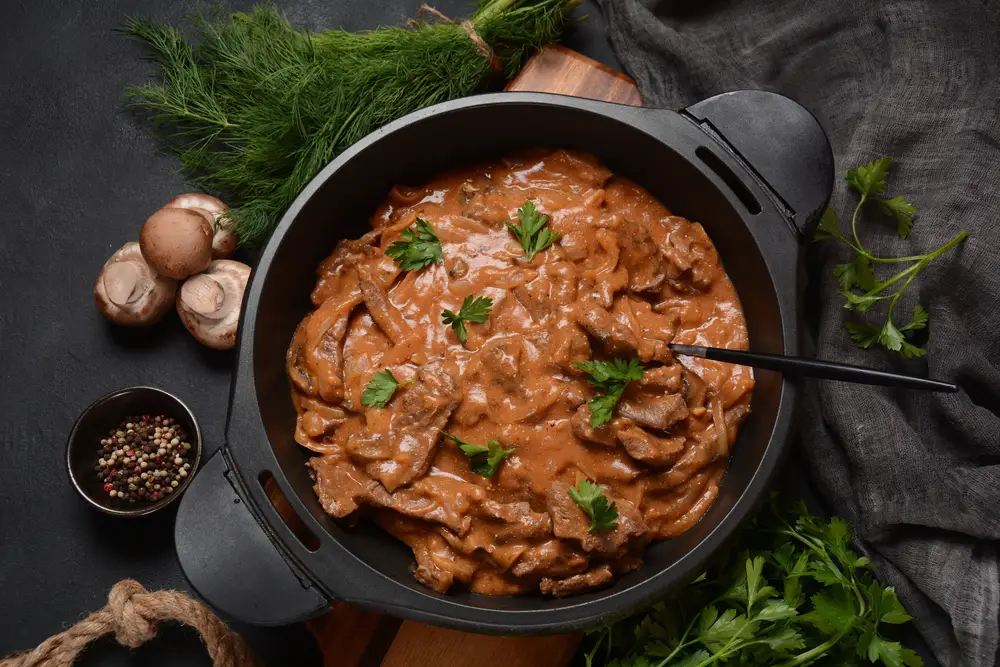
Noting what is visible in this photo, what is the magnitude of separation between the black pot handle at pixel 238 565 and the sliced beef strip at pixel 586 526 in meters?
0.97

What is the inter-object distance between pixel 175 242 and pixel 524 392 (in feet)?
6.87

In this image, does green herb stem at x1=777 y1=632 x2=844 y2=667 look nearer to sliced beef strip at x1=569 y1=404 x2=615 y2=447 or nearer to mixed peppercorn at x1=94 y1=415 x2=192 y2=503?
sliced beef strip at x1=569 y1=404 x2=615 y2=447

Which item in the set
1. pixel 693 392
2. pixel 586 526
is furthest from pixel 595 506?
pixel 693 392

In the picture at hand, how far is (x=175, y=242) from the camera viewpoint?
13.9ft

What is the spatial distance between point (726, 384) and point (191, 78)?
11.1ft

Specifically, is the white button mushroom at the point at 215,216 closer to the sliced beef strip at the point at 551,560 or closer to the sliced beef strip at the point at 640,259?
the sliced beef strip at the point at 640,259

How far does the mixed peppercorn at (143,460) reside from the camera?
4.37 m

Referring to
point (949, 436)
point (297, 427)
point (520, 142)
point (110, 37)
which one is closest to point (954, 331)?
point (949, 436)

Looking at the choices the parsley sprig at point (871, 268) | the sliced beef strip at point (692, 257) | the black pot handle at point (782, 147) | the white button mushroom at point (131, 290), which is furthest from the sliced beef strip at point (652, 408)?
the white button mushroom at point (131, 290)

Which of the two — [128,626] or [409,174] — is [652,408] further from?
[128,626]

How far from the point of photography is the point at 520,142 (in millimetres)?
3967

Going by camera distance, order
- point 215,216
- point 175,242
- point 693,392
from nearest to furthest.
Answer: point 693,392, point 175,242, point 215,216

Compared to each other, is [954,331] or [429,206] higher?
[429,206]

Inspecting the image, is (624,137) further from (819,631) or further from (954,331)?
(819,631)
